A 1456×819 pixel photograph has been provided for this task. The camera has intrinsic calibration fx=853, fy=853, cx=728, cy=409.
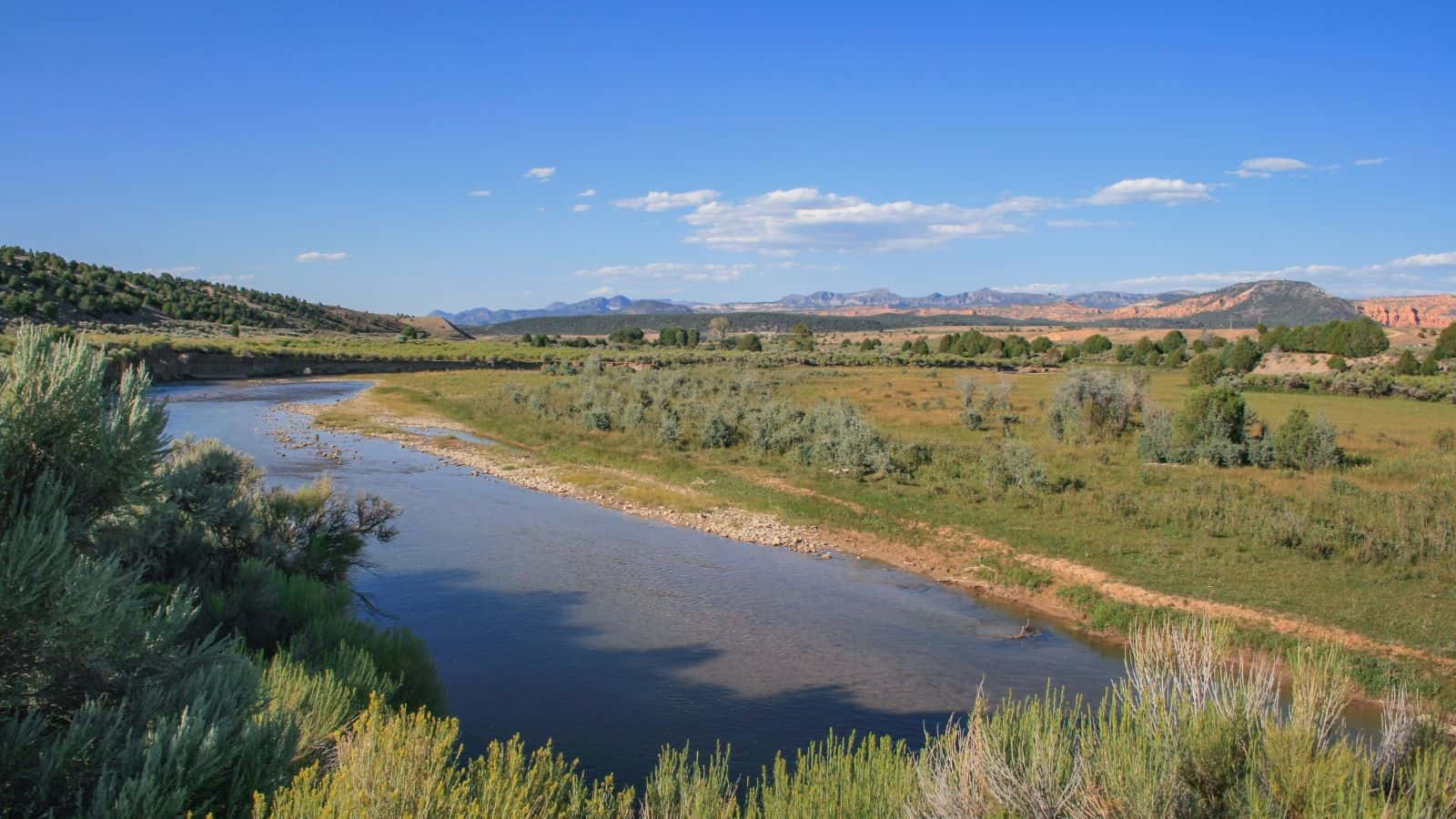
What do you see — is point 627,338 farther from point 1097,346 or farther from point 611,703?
point 611,703

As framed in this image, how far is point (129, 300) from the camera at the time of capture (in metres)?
78.9

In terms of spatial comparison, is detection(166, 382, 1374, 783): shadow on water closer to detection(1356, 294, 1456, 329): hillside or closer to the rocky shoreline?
the rocky shoreline

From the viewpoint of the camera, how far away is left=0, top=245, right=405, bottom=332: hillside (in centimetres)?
6794

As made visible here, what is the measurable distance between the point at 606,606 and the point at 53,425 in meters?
10.0

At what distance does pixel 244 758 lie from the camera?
14.6 feet

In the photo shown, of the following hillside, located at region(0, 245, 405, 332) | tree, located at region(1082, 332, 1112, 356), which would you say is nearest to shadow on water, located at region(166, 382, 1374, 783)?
hillside, located at region(0, 245, 405, 332)

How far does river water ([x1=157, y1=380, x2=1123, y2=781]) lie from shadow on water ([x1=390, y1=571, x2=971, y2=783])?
0.09 ft

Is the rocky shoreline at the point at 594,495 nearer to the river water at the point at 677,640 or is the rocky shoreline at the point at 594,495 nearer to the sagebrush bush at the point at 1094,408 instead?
the river water at the point at 677,640

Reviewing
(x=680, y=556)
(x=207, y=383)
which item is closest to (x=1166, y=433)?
(x=680, y=556)

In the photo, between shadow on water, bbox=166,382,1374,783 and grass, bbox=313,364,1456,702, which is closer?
shadow on water, bbox=166,382,1374,783

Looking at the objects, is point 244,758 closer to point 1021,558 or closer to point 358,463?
point 1021,558

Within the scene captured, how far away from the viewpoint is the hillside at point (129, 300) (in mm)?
67938

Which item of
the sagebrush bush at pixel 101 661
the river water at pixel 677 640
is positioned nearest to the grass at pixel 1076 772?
the sagebrush bush at pixel 101 661

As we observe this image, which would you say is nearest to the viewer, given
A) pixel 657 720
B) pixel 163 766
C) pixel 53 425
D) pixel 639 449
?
pixel 163 766
